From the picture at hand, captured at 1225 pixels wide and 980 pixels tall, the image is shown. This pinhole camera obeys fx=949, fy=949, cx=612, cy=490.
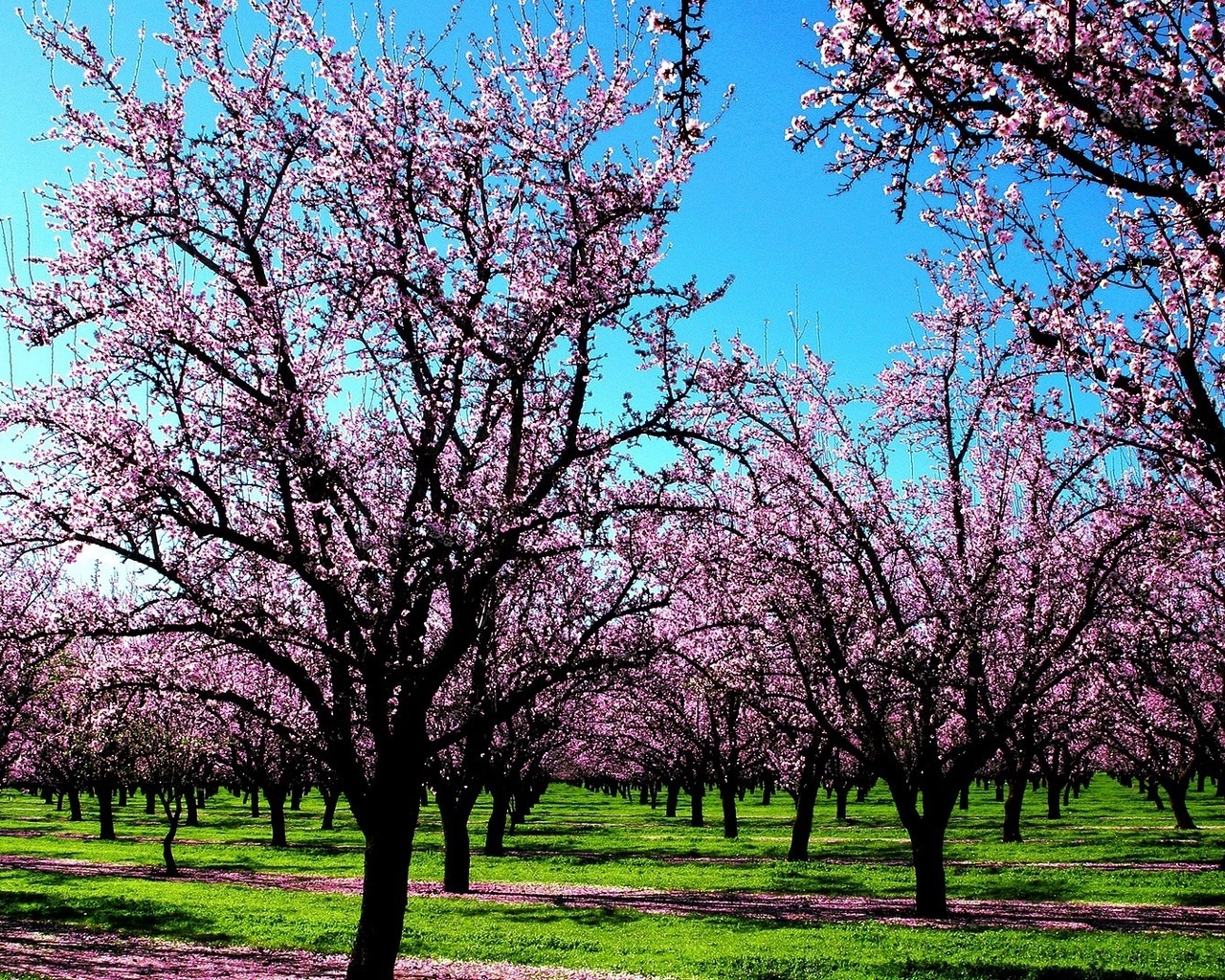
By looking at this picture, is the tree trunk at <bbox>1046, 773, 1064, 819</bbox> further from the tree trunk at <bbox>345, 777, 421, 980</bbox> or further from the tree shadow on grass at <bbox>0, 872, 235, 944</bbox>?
the tree trunk at <bbox>345, 777, 421, 980</bbox>

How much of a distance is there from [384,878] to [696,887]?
17.3 metres

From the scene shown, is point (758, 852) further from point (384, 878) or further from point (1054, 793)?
point (384, 878)

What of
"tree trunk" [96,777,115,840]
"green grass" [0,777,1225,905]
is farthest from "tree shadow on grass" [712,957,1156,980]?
"tree trunk" [96,777,115,840]

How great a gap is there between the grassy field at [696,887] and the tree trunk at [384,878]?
510 cm

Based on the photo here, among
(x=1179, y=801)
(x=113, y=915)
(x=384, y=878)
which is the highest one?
(x=384, y=878)

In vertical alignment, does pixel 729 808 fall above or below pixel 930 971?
below

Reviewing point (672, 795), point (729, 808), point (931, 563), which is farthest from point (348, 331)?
point (672, 795)

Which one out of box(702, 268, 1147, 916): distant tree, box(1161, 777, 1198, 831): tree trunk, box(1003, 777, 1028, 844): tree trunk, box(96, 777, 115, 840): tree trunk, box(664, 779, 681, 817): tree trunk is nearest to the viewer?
box(702, 268, 1147, 916): distant tree

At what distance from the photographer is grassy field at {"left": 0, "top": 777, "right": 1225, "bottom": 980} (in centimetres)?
1631

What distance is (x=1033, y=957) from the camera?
52.9 ft

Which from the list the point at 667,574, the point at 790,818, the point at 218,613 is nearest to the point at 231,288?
the point at 218,613

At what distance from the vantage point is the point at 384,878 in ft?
41.5

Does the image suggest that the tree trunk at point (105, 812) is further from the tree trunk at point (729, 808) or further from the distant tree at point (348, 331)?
the distant tree at point (348, 331)

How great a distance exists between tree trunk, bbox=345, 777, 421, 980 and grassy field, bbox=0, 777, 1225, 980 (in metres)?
5.10
